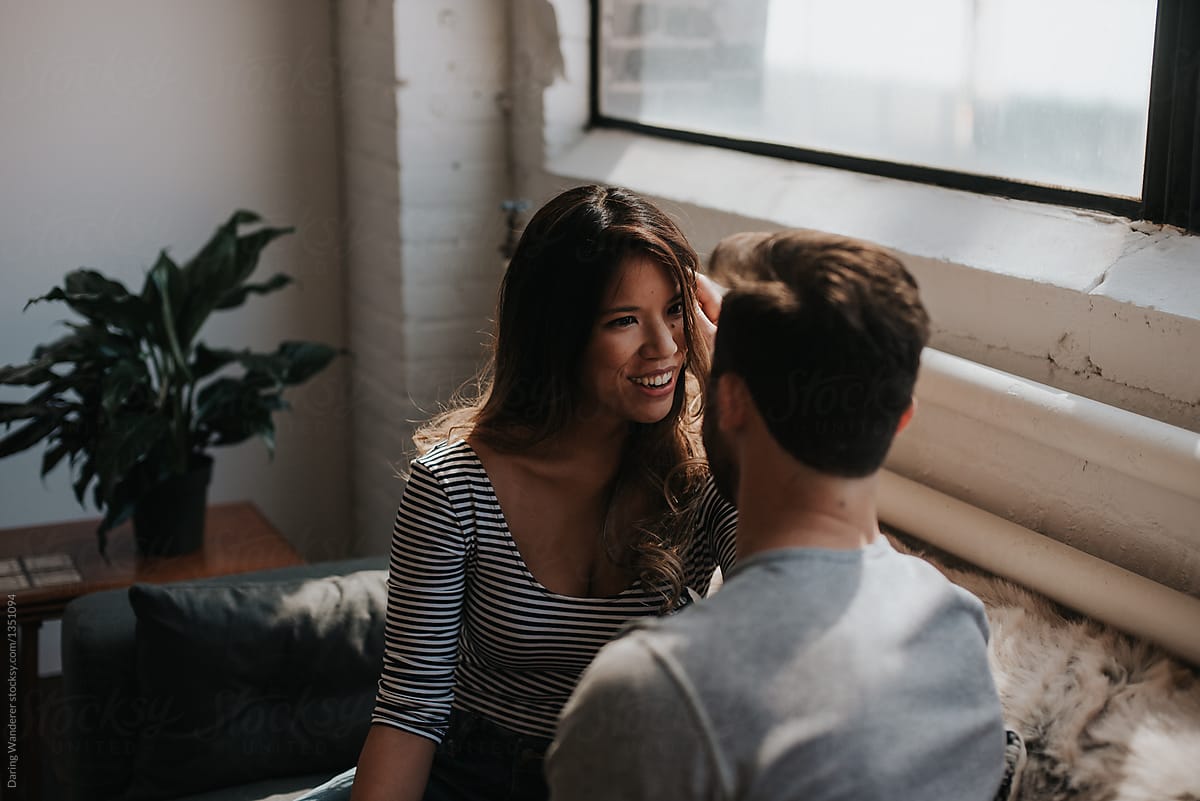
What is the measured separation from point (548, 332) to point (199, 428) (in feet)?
4.65

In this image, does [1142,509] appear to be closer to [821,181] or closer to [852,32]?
[821,181]

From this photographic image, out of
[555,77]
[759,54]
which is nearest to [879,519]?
[759,54]

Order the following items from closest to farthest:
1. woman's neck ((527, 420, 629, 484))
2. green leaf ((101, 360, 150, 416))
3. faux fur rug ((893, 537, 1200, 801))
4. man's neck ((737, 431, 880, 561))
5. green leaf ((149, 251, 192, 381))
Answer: man's neck ((737, 431, 880, 561))
faux fur rug ((893, 537, 1200, 801))
woman's neck ((527, 420, 629, 484))
green leaf ((101, 360, 150, 416))
green leaf ((149, 251, 192, 381))

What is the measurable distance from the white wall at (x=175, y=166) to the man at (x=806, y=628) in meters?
2.30

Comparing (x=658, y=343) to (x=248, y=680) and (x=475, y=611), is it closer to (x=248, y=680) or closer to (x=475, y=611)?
(x=475, y=611)

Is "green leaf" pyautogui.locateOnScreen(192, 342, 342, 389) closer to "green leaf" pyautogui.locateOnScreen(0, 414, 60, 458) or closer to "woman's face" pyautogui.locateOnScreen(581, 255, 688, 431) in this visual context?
"green leaf" pyautogui.locateOnScreen(0, 414, 60, 458)

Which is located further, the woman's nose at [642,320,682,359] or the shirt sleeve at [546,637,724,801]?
the woman's nose at [642,320,682,359]

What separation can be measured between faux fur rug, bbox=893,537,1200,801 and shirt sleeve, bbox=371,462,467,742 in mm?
637

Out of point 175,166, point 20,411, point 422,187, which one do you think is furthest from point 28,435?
point 422,187

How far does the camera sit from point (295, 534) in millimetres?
3334

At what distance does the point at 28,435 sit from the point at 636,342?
4.73 ft

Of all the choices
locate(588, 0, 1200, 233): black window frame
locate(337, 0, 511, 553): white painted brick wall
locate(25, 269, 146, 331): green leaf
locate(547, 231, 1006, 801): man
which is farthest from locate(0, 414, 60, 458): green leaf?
locate(588, 0, 1200, 233): black window frame

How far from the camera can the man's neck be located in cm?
98

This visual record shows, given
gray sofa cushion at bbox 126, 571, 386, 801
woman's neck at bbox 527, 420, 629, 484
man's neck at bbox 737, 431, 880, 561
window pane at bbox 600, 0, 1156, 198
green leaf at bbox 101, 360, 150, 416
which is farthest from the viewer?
green leaf at bbox 101, 360, 150, 416
